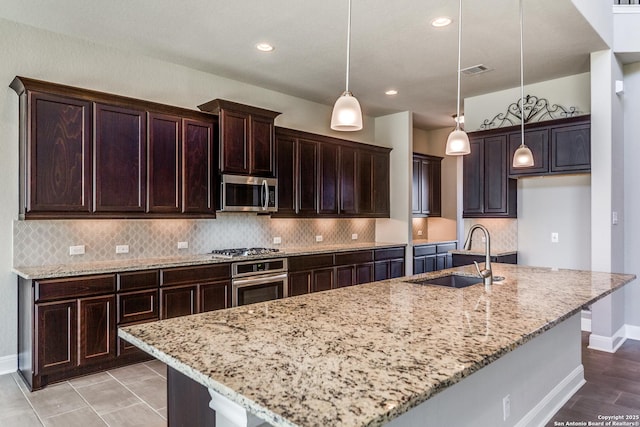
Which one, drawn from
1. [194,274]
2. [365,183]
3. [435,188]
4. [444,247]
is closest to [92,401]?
[194,274]

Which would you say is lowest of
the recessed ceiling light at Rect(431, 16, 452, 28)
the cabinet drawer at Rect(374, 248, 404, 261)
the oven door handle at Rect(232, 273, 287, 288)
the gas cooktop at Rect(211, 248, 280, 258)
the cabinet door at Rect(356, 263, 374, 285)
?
the cabinet door at Rect(356, 263, 374, 285)

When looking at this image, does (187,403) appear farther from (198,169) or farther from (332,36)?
(332,36)

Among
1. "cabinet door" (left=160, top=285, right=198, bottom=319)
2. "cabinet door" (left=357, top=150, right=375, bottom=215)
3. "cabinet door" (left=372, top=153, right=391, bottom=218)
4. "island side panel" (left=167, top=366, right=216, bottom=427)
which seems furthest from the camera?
"cabinet door" (left=372, top=153, right=391, bottom=218)

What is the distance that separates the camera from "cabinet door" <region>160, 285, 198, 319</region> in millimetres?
3668

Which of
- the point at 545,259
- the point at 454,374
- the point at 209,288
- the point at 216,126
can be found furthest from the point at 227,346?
the point at 545,259

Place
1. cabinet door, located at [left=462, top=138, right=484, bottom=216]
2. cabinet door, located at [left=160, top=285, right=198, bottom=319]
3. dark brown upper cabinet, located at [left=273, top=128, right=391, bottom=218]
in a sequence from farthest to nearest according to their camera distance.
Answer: cabinet door, located at [left=462, top=138, right=484, bottom=216] → dark brown upper cabinet, located at [left=273, top=128, right=391, bottom=218] → cabinet door, located at [left=160, top=285, right=198, bottom=319]

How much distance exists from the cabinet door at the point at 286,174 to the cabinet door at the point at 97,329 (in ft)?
7.12

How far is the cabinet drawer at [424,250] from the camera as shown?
6.30 metres

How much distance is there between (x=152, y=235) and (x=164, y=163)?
753 millimetres

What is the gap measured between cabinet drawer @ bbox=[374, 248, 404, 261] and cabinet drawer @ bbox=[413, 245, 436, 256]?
0.94 feet

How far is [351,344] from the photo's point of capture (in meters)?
1.44

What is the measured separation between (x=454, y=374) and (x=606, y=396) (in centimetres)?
264

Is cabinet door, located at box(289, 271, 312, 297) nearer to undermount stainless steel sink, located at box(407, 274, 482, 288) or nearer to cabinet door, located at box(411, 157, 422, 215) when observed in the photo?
undermount stainless steel sink, located at box(407, 274, 482, 288)

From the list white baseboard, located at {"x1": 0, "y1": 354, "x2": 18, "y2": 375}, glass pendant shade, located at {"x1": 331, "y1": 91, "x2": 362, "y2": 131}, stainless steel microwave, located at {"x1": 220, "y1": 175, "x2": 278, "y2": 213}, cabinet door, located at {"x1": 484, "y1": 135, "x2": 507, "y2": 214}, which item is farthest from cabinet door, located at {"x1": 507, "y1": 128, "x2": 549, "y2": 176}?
white baseboard, located at {"x1": 0, "y1": 354, "x2": 18, "y2": 375}
